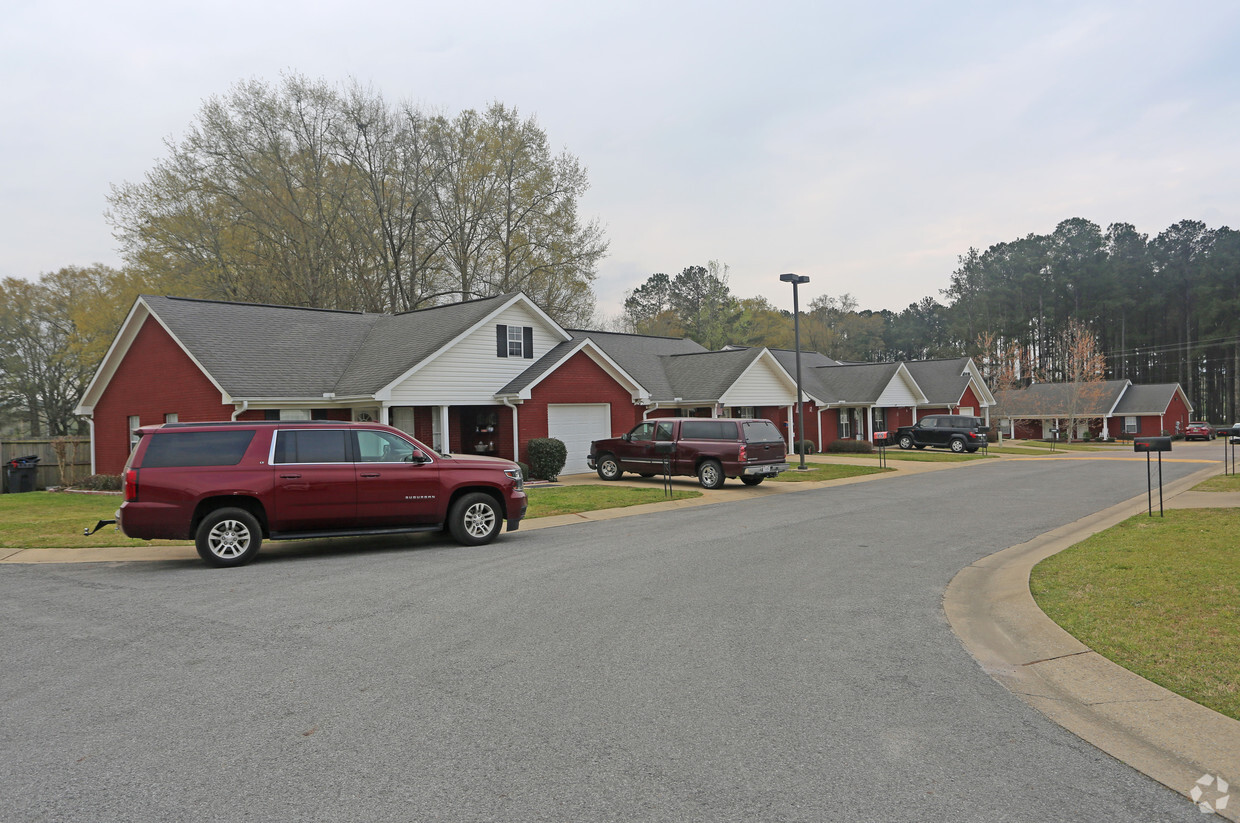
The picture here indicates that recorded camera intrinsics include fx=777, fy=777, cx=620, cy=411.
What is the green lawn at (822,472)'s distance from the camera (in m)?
24.9

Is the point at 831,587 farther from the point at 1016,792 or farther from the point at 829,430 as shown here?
the point at 829,430

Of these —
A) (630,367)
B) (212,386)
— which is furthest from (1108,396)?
(212,386)

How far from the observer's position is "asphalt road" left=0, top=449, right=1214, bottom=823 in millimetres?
3752

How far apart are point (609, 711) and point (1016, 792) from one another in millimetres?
2274

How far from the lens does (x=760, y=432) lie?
21625 millimetres

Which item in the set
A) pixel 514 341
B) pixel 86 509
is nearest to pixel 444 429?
pixel 514 341

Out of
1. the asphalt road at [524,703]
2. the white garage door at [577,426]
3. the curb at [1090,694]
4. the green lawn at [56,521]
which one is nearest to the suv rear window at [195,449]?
the asphalt road at [524,703]

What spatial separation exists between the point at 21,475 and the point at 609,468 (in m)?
20.7

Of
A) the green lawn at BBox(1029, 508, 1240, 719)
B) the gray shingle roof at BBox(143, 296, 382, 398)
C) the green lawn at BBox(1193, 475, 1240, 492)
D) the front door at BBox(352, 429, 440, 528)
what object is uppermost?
the gray shingle roof at BBox(143, 296, 382, 398)

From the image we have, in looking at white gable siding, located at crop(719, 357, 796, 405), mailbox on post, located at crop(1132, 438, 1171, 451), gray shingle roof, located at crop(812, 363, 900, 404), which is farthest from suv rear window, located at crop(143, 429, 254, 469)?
gray shingle roof, located at crop(812, 363, 900, 404)

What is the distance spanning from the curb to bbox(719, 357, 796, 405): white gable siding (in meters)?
23.8

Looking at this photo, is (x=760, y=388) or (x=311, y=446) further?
(x=760, y=388)

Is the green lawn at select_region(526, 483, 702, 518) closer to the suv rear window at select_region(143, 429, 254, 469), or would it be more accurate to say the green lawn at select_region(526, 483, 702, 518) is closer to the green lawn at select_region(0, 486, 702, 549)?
the green lawn at select_region(0, 486, 702, 549)

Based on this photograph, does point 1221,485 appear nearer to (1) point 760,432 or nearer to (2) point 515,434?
(1) point 760,432
